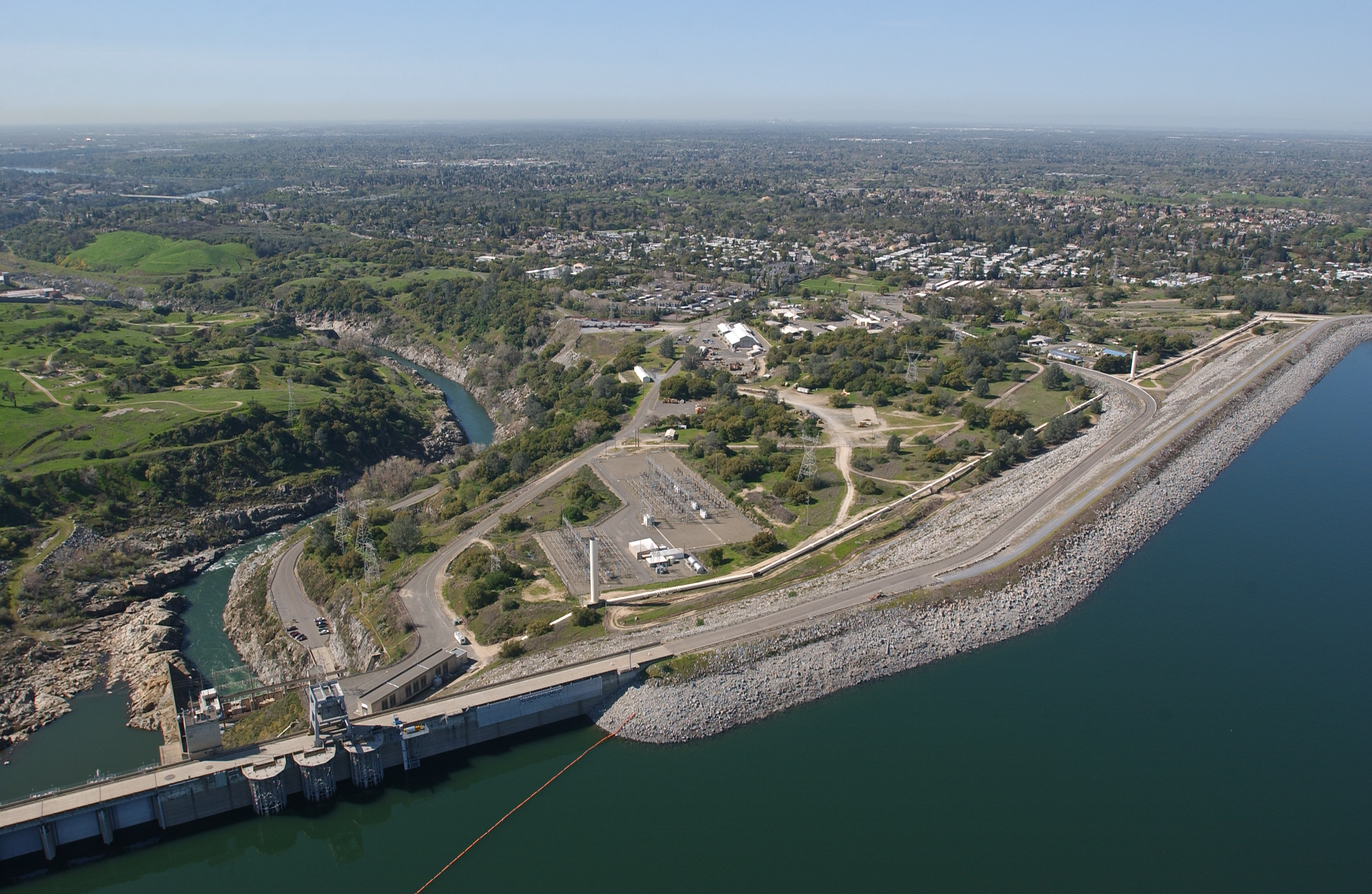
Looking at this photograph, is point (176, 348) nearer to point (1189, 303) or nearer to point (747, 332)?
point (747, 332)

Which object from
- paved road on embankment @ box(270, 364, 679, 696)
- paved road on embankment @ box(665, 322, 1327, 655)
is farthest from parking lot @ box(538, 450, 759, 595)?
paved road on embankment @ box(665, 322, 1327, 655)

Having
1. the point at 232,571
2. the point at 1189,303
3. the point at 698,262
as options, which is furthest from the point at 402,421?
the point at 1189,303

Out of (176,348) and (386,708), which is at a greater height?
(176,348)

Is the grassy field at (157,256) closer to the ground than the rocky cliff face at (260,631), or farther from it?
farther from it

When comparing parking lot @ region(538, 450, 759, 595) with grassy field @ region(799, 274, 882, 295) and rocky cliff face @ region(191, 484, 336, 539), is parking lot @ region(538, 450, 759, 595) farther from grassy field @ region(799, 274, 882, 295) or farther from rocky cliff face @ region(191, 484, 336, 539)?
grassy field @ region(799, 274, 882, 295)

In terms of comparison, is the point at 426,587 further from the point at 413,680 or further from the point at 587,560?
the point at 413,680

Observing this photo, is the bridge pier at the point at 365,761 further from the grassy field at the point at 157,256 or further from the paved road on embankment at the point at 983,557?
the grassy field at the point at 157,256

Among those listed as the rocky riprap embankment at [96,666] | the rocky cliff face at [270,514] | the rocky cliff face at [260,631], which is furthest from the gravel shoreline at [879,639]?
the rocky cliff face at [270,514]
